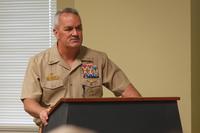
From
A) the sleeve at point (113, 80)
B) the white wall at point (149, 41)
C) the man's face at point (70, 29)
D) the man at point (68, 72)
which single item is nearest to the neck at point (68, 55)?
the man at point (68, 72)

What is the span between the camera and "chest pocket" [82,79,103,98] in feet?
7.54

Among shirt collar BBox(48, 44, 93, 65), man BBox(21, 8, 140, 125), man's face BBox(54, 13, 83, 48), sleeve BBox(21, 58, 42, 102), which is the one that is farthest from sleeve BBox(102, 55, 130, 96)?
sleeve BBox(21, 58, 42, 102)

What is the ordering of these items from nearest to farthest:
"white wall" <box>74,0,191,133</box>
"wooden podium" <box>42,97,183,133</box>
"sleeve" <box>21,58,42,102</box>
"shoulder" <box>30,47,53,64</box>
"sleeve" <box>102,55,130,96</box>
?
"wooden podium" <box>42,97,183,133</box>, "sleeve" <box>21,58,42,102</box>, "shoulder" <box>30,47,53,64</box>, "sleeve" <box>102,55,130,96</box>, "white wall" <box>74,0,191,133</box>

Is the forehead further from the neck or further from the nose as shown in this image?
the neck

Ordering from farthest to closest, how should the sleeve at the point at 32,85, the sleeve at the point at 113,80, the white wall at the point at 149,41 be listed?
the white wall at the point at 149,41 → the sleeve at the point at 113,80 → the sleeve at the point at 32,85

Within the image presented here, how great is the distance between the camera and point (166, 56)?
2908 mm

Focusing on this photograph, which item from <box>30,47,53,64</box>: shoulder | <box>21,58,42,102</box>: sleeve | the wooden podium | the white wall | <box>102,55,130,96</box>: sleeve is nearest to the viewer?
the wooden podium

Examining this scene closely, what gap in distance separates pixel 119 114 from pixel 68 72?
2.77 feet

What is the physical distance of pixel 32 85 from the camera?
7.22 ft

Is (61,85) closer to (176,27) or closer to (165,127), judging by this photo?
(165,127)

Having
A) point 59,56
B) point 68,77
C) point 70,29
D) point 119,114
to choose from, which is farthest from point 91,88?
point 119,114

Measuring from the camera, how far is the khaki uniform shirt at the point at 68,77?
2.24 metres

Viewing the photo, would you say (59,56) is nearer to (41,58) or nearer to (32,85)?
(41,58)

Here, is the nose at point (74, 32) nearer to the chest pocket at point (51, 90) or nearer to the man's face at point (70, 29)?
→ the man's face at point (70, 29)
